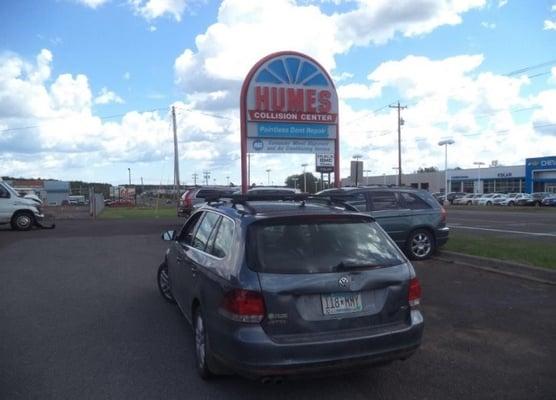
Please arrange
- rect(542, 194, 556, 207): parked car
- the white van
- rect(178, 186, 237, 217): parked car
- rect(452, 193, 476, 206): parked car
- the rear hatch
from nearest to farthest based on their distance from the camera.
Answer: the rear hatch < the white van < rect(178, 186, 237, 217): parked car < rect(542, 194, 556, 207): parked car < rect(452, 193, 476, 206): parked car

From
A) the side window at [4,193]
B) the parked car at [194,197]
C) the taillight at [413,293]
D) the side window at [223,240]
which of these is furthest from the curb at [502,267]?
the side window at [4,193]

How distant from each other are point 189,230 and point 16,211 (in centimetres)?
1526

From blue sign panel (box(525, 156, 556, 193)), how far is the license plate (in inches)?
3025

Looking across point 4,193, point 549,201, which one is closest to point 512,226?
point 4,193

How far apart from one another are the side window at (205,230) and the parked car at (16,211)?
620 inches

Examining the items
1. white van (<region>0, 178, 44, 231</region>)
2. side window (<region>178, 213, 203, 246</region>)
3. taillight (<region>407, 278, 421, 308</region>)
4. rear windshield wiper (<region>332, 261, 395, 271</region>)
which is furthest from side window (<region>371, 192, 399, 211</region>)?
white van (<region>0, 178, 44, 231</region>)

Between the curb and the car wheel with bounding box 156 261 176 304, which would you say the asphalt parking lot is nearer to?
the car wheel with bounding box 156 261 176 304

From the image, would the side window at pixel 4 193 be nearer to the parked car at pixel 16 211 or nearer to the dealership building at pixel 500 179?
the parked car at pixel 16 211

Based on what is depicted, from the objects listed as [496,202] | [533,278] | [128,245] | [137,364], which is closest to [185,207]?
[128,245]

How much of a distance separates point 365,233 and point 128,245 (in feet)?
35.4

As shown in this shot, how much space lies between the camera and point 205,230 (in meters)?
5.30

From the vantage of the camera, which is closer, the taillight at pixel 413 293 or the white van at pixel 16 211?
the taillight at pixel 413 293

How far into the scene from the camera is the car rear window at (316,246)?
3941 millimetres

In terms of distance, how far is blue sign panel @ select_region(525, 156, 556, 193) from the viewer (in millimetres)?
70812
